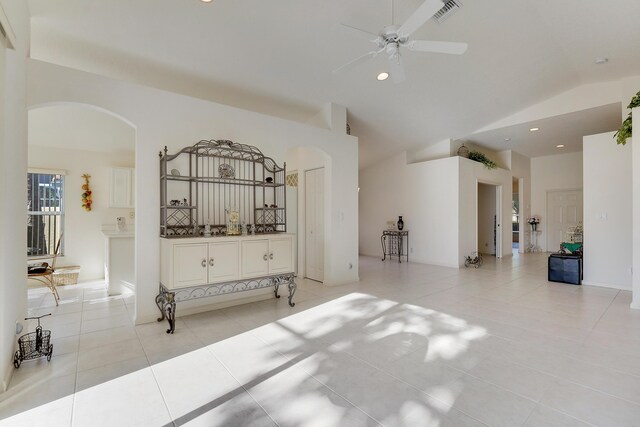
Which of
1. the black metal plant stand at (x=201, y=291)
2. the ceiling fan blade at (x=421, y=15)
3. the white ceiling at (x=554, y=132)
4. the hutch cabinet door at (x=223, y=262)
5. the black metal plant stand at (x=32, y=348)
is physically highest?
the white ceiling at (x=554, y=132)

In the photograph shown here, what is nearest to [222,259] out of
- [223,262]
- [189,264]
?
[223,262]

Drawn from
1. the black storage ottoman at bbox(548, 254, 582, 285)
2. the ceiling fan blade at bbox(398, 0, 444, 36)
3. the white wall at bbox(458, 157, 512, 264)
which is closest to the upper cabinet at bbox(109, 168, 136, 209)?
the ceiling fan blade at bbox(398, 0, 444, 36)

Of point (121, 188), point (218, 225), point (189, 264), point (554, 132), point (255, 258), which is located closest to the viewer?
point (189, 264)

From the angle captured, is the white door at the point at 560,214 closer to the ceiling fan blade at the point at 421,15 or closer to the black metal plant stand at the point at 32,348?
the ceiling fan blade at the point at 421,15

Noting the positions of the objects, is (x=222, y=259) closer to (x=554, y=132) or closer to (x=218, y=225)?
(x=218, y=225)

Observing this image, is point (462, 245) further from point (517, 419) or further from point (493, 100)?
point (517, 419)

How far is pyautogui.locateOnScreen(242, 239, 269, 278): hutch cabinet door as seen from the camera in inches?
145

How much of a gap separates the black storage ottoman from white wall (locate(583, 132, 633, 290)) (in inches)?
8.4

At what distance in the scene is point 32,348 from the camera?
252cm

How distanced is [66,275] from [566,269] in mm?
8983

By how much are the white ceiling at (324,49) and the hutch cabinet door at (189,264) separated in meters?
2.28

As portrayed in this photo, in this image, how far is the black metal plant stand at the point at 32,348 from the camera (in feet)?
7.91

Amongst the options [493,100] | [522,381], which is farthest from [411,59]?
[522,381]

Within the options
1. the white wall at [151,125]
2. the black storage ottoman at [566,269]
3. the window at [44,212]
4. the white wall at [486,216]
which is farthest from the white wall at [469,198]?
the window at [44,212]
